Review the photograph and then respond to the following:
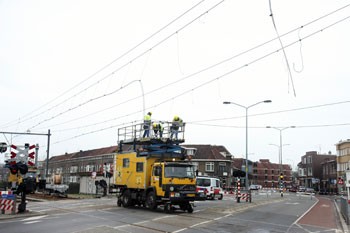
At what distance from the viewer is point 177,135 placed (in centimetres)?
2284

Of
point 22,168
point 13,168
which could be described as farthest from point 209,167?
point 13,168

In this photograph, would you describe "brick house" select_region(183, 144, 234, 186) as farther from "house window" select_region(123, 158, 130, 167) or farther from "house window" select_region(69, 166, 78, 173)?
"house window" select_region(123, 158, 130, 167)

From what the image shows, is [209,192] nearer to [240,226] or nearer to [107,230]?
[240,226]

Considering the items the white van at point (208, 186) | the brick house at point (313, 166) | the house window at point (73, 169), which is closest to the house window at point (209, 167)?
the house window at point (73, 169)

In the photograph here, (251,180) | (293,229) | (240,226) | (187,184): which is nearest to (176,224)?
(240,226)

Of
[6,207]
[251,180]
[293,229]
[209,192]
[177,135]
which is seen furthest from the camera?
[251,180]

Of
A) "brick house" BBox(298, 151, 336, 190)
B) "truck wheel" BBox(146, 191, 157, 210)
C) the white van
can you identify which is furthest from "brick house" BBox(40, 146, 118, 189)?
"truck wheel" BBox(146, 191, 157, 210)

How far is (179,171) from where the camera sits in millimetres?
20438

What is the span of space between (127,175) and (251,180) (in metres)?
119

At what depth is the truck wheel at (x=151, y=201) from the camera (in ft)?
66.9

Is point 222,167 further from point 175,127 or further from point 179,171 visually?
point 179,171

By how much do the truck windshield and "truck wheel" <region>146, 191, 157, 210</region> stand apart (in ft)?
4.83

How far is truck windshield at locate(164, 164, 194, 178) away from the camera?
20.1m

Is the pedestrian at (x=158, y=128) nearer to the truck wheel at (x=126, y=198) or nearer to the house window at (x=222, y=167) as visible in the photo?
the truck wheel at (x=126, y=198)
